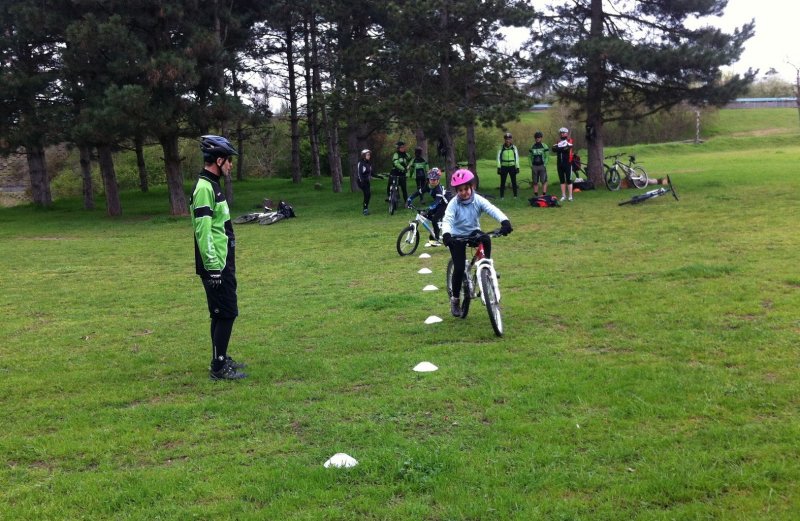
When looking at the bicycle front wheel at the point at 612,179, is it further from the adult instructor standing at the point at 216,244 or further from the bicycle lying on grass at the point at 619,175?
the adult instructor standing at the point at 216,244

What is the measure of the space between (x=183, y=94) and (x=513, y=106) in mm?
10146

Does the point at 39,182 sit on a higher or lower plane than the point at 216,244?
higher

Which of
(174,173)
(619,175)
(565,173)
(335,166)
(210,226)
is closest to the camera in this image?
(210,226)

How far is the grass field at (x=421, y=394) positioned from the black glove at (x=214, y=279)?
84cm

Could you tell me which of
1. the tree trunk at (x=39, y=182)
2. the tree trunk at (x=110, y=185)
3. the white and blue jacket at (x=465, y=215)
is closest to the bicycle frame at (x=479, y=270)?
the white and blue jacket at (x=465, y=215)

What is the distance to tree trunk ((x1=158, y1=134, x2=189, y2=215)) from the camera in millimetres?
22562

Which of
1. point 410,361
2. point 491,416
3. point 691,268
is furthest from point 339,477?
point 691,268

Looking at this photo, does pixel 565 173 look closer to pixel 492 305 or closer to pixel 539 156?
pixel 539 156

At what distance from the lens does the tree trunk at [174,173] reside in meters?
22.6

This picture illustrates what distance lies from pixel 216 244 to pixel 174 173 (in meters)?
18.6

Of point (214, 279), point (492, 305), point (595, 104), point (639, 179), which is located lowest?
point (492, 305)

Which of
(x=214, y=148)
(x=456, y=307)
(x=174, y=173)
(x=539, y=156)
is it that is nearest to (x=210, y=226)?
(x=214, y=148)

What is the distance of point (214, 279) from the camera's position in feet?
18.2

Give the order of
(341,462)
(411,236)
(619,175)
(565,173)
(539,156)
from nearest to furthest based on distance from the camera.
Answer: (341,462) → (411,236) → (539,156) → (565,173) → (619,175)
